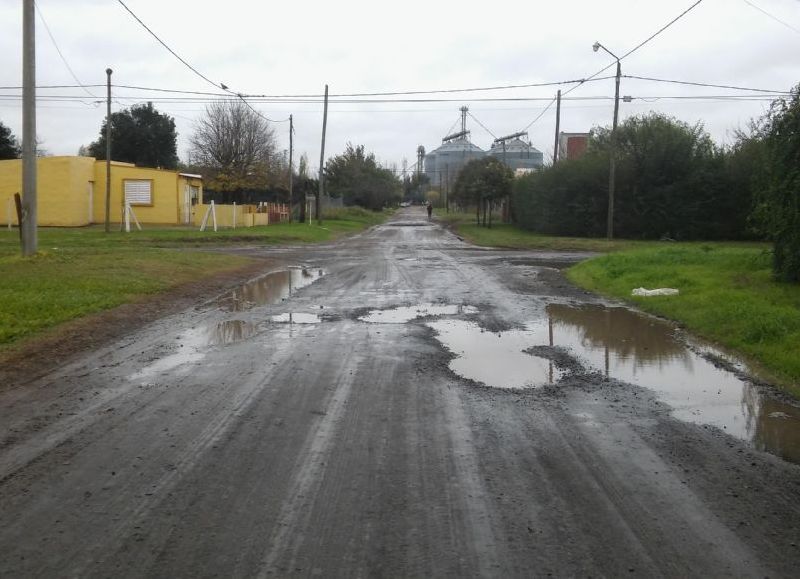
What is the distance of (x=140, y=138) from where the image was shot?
6303cm

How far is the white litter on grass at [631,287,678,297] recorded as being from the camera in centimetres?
1497

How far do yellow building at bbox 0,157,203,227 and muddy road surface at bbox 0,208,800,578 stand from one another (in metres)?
34.6

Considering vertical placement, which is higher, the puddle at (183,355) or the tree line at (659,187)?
the tree line at (659,187)

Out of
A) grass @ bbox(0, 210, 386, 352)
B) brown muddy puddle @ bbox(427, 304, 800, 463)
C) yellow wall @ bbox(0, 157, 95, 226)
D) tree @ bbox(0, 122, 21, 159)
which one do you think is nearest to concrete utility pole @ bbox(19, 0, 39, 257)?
grass @ bbox(0, 210, 386, 352)

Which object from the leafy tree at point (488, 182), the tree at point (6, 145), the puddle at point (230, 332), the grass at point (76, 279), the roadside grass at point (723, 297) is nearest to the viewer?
the roadside grass at point (723, 297)

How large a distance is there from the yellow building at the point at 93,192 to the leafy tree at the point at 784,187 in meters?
34.4

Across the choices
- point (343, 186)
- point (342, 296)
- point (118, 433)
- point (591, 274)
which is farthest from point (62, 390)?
point (343, 186)

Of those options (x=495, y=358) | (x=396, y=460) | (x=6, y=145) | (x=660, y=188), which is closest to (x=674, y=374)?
(x=495, y=358)

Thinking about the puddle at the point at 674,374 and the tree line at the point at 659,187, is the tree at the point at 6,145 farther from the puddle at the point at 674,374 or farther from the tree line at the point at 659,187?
the puddle at the point at 674,374

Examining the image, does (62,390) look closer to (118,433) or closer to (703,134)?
(118,433)

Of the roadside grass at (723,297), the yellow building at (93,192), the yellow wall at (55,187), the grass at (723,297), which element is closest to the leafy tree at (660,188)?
the grass at (723,297)

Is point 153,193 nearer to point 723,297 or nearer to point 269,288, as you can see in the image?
point 269,288

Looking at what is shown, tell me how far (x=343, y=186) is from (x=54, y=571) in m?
84.8

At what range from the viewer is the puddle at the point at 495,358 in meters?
8.05
